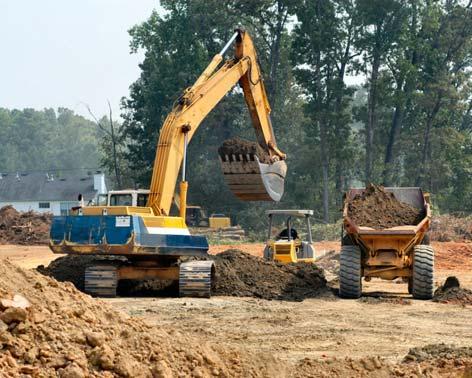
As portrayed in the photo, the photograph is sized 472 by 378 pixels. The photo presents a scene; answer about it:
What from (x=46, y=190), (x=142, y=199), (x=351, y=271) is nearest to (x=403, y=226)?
(x=351, y=271)

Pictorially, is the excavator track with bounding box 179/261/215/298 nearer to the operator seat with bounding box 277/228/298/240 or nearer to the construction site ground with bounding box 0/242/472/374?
the construction site ground with bounding box 0/242/472/374

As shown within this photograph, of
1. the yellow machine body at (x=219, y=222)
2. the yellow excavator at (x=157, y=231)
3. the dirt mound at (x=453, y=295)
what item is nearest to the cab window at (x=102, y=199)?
the yellow excavator at (x=157, y=231)

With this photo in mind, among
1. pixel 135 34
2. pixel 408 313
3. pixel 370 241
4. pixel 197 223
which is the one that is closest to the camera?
pixel 408 313

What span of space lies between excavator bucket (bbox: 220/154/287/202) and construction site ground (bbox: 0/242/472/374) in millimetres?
2701

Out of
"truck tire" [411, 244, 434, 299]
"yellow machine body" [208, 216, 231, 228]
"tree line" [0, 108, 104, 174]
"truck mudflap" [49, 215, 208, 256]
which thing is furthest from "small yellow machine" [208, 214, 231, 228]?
"tree line" [0, 108, 104, 174]

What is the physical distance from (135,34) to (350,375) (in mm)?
59323

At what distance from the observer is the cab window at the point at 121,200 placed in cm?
1659

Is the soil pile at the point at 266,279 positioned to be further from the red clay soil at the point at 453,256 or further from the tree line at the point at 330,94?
the tree line at the point at 330,94

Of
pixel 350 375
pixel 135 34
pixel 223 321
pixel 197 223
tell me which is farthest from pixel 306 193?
pixel 350 375

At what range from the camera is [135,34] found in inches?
2564

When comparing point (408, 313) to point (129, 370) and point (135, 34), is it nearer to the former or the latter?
point (129, 370)

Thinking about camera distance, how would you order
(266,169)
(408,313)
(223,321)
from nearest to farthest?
1. (223,321)
2. (408,313)
3. (266,169)

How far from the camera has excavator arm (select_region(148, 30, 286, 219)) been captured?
16.2 meters

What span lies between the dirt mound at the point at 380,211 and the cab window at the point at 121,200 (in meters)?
4.33
